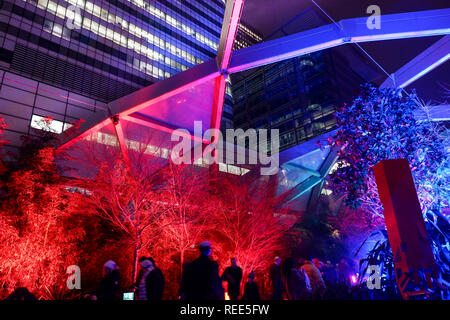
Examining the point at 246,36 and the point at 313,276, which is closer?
→ the point at 313,276

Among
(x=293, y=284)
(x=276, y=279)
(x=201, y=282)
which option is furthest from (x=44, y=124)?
(x=293, y=284)

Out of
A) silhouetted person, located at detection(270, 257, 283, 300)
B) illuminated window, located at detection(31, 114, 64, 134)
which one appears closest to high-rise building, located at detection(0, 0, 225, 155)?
illuminated window, located at detection(31, 114, 64, 134)

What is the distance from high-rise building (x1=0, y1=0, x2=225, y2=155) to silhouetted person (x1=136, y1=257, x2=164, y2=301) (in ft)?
61.3

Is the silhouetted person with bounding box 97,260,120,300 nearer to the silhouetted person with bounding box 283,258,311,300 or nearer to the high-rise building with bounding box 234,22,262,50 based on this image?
the silhouetted person with bounding box 283,258,311,300

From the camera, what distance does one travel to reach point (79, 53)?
2359cm

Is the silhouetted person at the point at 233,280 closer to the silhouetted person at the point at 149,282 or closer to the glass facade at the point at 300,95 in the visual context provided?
the silhouetted person at the point at 149,282

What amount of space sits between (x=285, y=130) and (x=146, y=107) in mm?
43123

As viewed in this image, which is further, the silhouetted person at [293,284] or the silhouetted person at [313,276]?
the silhouetted person at [313,276]

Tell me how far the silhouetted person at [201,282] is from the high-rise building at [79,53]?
1989 centimetres

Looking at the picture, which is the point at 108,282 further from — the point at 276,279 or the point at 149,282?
the point at 276,279

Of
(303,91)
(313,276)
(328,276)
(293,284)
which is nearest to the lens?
(293,284)

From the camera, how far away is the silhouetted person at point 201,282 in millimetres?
3258

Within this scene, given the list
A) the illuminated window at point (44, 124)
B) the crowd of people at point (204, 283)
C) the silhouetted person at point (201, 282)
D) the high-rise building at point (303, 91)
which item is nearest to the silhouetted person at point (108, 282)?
the crowd of people at point (204, 283)

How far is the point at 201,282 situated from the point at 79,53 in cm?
2725
